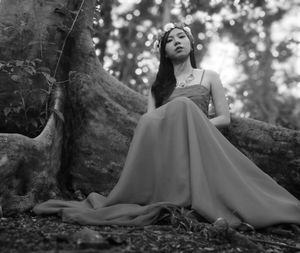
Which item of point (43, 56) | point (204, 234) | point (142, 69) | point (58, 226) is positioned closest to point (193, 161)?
point (204, 234)

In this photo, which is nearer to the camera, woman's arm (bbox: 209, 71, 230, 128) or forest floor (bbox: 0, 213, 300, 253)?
forest floor (bbox: 0, 213, 300, 253)

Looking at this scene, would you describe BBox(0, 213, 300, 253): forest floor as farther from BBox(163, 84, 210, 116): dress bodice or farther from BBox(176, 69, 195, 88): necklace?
BBox(176, 69, 195, 88): necklace

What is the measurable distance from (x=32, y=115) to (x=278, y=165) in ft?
6.86

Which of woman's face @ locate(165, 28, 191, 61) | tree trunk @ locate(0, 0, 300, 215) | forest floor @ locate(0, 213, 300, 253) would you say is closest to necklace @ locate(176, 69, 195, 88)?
woman's face @ locate(165, 28, 191, 61)

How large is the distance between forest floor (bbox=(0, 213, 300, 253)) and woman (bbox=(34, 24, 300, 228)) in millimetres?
92

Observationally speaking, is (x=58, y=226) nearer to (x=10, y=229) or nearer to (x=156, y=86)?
(x=10, y=229)

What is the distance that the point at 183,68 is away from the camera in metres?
3.85

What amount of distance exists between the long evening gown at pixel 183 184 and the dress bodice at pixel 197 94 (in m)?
0.59

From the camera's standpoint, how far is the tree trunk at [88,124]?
3471 millimetres

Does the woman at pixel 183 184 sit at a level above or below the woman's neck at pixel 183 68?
below

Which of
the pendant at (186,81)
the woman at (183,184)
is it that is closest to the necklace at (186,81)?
the pendant at (186,81)

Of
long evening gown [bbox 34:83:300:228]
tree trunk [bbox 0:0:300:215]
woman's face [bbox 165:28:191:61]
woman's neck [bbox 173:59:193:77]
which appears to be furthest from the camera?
woman's neck [bbox 173:59:193:77]

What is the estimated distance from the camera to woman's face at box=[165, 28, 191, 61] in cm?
368

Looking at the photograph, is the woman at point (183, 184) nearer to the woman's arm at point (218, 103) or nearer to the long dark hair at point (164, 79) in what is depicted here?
the woman's arm at point (218, 103)
